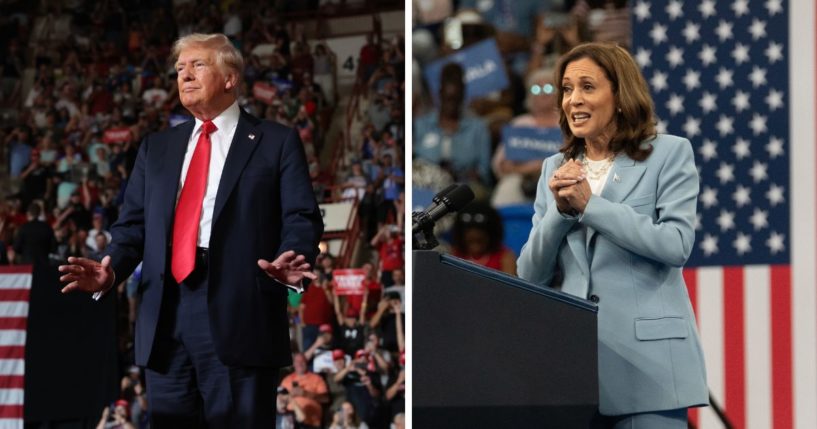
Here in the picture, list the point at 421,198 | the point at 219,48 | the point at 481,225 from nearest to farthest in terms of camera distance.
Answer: the point at 219,48 → the point at 481,225 → the point at 421,198

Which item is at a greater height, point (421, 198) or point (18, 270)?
point (421, 198)

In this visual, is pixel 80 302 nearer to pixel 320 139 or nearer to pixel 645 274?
pixel 320 139

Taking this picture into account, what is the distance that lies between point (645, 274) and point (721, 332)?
386 centimetres

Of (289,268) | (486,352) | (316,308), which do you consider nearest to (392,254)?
(316,308)

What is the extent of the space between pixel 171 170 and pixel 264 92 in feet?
26.3

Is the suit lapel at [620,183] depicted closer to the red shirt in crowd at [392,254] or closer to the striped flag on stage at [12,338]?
the striped flag on stage at [12,338]

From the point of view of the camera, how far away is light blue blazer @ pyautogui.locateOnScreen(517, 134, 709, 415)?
2139mm

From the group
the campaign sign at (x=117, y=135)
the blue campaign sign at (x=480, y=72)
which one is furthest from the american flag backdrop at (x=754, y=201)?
the campaign sign at (x=117, y=135)

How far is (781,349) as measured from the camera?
564 cm

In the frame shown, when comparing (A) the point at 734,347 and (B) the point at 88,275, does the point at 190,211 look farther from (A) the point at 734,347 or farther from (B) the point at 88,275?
(A) the point at 734,347

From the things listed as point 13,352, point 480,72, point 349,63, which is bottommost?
point 13,352

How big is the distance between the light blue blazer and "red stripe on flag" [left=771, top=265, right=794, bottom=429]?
3.64 metres

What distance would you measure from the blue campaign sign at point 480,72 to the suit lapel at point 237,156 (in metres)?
5.36

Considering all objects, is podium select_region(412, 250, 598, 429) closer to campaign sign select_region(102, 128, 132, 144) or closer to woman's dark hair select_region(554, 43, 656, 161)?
woman's dark hair select_region(554, 43, 656, 161)
